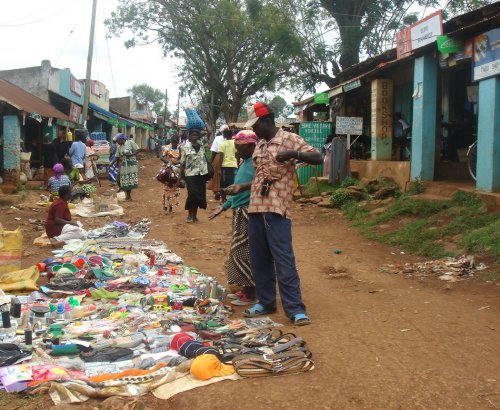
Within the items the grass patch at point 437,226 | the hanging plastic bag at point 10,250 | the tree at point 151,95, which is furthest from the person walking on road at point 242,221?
the tree at point 151,95

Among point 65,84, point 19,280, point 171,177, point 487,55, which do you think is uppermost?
point 65,84

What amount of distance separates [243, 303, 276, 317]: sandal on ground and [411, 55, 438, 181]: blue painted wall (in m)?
7.24

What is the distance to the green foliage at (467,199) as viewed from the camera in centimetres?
A: 834

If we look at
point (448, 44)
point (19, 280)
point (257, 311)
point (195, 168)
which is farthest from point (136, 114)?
point (257, 311)

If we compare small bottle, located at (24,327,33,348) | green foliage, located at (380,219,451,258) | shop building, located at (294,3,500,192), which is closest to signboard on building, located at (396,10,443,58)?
shop building, located at (294,3,500,192)

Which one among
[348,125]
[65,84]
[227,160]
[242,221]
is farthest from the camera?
[65,84]

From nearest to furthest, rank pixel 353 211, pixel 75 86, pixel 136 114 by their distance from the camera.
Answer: pixel 353 211 < pixel 75 86 < pixel 136 114

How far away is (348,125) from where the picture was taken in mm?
14453

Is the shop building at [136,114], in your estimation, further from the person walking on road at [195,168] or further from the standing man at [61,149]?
the person walking on road at [195,168]

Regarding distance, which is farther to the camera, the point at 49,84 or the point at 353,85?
the point at 49,84

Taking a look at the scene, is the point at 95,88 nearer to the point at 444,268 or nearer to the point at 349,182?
the point at 349,182

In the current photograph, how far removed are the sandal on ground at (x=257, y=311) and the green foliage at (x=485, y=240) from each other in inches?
120

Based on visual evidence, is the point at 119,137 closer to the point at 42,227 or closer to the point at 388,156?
the point at 42,227

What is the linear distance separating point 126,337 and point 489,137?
6.94m
